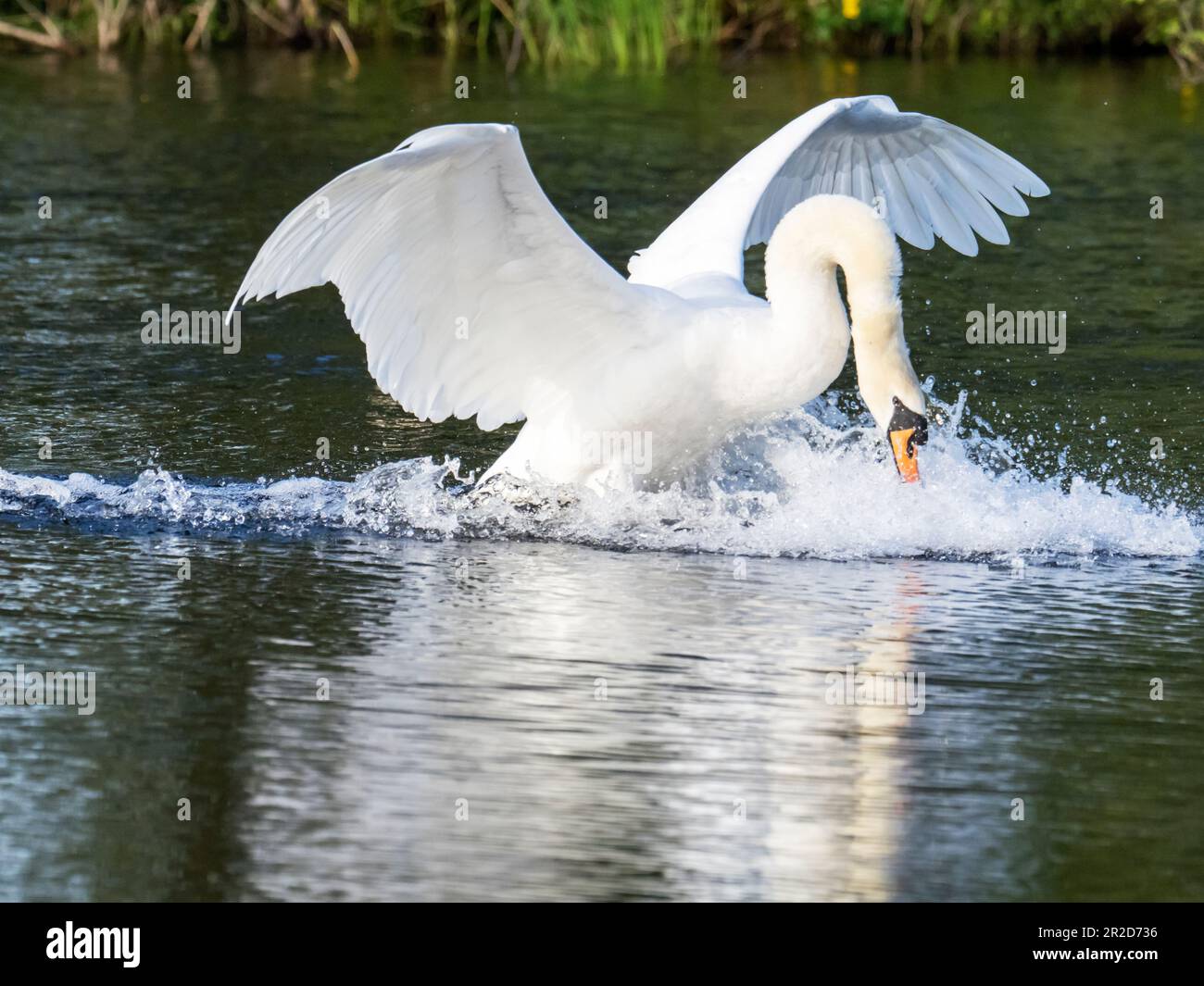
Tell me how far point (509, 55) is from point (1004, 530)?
16873mm

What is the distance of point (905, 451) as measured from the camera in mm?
7477

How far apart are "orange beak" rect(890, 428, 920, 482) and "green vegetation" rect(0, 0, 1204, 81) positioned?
16.1 m

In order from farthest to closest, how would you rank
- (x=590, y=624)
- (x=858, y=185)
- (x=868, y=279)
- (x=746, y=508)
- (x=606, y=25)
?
(x=606, y=25)
(x=858, y=185)
(x=746, y=508)
(x=868, y=279)
(x=590, y=624)

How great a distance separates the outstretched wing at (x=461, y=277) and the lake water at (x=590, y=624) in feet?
1.65

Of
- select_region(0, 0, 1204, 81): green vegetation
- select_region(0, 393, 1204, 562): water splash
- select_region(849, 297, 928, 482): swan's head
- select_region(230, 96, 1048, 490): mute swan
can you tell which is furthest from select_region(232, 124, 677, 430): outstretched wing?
select_region(0, 0, 1204, 81): green vegetation

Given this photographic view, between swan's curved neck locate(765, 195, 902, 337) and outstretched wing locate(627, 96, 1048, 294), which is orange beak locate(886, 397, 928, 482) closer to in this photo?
swan's curved neck locate(765, 195, 902, 337)

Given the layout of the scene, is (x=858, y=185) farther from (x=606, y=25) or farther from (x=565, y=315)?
(x=606, y=25)

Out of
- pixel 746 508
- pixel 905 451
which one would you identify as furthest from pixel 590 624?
pixel 746 508

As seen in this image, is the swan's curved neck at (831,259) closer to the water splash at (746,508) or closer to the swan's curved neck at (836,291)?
the swan's curved neck at (836,291)

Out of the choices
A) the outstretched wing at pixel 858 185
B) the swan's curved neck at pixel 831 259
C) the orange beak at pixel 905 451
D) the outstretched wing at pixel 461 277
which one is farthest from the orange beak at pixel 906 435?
the outstretched wing at pixel 858 185

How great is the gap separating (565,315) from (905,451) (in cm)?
Answer: 131

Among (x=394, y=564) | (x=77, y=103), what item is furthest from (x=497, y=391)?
(x=77, y=103)

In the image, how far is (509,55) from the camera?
78.1 feet

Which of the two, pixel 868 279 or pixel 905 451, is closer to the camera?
pixel 868 279
